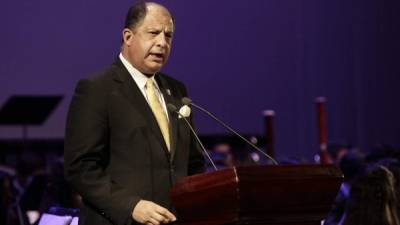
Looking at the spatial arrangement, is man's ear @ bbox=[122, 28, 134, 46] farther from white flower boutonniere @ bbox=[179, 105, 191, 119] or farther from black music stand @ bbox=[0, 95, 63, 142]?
black music stand @ bbox=[0, 95, 63, 142]

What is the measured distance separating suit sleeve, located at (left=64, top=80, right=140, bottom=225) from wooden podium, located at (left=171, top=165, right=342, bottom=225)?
0.74ft

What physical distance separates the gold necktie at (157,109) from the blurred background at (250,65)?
5.92 m

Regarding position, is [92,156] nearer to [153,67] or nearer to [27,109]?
[153,67]

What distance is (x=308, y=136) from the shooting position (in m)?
10.1

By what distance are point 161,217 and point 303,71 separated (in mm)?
7698

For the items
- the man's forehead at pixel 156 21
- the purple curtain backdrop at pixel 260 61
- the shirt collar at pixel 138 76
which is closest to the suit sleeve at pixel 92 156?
the shirt collar at pixel 138 76

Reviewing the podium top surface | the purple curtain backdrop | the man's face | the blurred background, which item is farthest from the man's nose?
the purple curtain backdrop

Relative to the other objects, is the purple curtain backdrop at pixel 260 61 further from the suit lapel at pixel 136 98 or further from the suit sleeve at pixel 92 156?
the suit sleeve at pixel 92 156

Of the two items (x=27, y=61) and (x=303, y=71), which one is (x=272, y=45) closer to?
(x=303, y=71)

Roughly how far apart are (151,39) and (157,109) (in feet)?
0.72

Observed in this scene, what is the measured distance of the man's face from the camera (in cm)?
261

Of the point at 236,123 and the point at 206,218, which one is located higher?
the point at 206,218

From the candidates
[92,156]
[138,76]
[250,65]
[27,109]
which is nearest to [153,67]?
[138,76]

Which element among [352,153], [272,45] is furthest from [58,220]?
[272,45]
